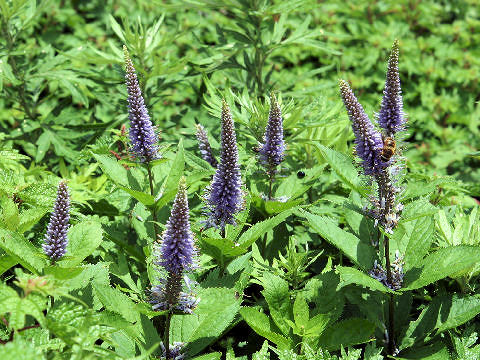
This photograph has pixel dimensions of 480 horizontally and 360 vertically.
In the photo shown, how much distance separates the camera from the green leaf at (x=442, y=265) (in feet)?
8.06

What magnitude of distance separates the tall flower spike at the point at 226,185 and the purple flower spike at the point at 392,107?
2.62 ft

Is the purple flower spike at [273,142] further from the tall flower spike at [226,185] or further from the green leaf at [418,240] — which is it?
the green leaf at [418,240]

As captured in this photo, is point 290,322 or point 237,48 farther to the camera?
point 237,48

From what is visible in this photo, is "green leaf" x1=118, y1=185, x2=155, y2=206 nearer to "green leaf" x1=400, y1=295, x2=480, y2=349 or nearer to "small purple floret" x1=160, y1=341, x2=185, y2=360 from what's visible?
"small purple floret" x1=160, y1=341, x2=185, y2=360

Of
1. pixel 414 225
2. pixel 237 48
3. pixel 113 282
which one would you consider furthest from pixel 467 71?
pixel 113 282

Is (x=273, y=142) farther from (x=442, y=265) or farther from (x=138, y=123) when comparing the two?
(x=442, y=265)

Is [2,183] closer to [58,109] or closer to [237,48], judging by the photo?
[58,109]

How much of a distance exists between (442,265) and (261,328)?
0.98 m

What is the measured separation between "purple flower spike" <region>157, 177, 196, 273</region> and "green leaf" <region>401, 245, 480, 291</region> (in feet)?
3.66

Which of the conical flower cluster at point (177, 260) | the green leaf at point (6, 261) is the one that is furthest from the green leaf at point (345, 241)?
the green leaf at point (6, 261)

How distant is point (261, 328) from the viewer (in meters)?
2.72

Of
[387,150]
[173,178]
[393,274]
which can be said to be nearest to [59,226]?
[173,178]

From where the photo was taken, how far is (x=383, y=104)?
2.68 meters

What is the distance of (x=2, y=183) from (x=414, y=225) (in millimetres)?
2491
